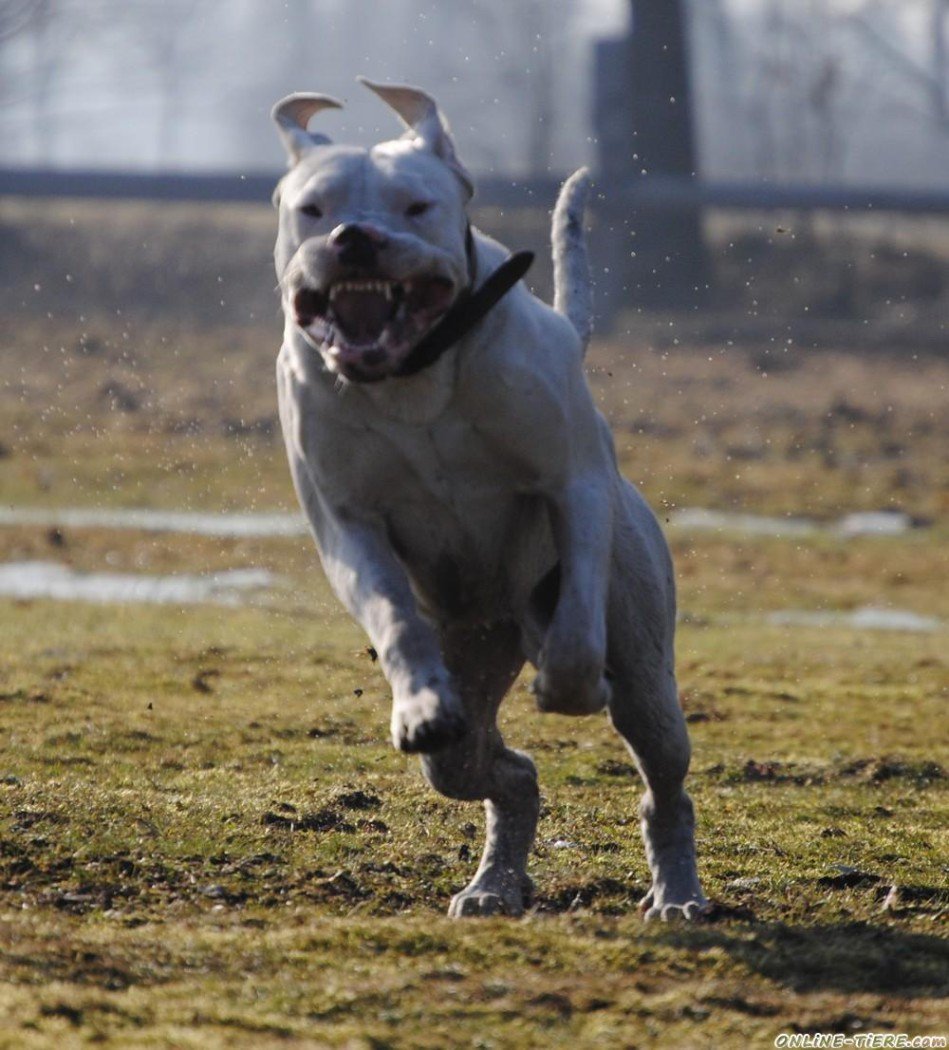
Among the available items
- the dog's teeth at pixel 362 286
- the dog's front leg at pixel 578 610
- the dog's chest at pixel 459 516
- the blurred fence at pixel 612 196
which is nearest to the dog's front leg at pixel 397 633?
the dog's chest at pixel 459 516

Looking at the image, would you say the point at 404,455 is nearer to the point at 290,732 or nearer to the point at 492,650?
the point at 492,650

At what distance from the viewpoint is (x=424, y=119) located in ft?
15.8

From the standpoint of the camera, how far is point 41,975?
4.55m

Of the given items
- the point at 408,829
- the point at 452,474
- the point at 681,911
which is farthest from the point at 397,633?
the point at 408,829

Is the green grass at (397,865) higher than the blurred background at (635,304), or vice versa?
the green grass at (397,865)

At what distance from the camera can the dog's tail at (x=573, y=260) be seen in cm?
589

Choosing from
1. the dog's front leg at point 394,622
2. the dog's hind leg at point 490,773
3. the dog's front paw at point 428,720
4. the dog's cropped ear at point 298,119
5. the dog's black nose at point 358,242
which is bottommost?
the dog's hind leg at point 490,773

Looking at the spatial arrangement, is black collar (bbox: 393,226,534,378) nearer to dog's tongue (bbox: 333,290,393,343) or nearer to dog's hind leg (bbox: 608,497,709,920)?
dog's tongue (bbox: 333,290,393,343)

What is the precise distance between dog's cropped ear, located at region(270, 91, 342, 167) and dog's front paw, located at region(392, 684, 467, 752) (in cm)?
129

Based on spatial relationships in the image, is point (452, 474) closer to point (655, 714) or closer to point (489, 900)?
point (655, 714)

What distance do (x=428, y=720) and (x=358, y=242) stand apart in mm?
1044

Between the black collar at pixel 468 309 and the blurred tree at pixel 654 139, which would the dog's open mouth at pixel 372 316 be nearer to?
the black collar at pixel 468 309

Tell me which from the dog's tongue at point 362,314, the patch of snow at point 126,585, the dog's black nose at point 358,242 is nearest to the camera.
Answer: the dog's black nose at point 358,242

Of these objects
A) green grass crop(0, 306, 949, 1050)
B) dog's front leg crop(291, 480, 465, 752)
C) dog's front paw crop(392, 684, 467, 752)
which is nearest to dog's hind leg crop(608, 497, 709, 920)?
green grass crop(0, 306, 949, 1050)
